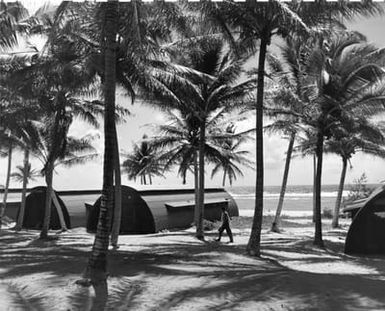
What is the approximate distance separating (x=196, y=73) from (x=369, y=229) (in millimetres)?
8361

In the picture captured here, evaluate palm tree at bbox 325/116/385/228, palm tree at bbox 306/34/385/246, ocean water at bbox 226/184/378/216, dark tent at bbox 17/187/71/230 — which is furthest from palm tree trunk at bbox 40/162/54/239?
ocean water at bbox 226/184/378/216

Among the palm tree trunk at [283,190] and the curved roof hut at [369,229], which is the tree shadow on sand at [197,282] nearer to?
the curved roof hut at [369,229]

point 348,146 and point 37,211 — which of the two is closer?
point 348,146

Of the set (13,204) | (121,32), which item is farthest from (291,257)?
(13,204)

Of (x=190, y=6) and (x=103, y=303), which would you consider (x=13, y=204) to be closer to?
(x=190, y=6)

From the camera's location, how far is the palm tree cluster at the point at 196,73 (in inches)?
547

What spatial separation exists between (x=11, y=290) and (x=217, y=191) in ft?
92.5

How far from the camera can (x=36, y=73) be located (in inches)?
780

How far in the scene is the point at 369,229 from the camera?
18.9m

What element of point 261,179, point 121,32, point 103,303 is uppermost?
point 121,32

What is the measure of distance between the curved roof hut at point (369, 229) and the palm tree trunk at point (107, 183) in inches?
429

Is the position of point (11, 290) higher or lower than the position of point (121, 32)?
lower

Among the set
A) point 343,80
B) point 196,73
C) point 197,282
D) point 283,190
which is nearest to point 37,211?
point 283,190

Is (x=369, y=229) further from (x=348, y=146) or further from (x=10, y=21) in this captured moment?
(x=10, y=21)
